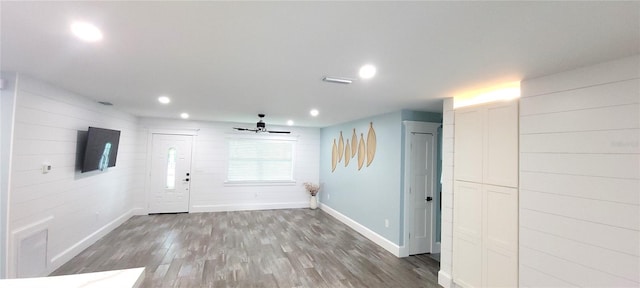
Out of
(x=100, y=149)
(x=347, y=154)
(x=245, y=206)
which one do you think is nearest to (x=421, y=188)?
(x=347, y=154)

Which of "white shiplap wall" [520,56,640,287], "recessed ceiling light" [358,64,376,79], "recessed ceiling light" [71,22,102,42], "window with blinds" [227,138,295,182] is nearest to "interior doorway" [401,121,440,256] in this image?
"white shiplap wall" [520,56,640,287]

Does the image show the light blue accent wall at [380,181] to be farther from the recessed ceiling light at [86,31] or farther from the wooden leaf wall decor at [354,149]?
the recessed ceiling light at [86,31]

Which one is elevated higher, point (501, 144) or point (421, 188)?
point (501, 144)

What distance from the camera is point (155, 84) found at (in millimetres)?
3010

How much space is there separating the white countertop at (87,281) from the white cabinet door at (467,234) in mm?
3170

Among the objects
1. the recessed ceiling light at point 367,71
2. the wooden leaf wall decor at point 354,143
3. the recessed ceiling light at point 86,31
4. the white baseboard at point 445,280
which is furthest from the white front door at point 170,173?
the white baseboard at point 445,280

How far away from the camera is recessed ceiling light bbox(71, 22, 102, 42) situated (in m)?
1.56

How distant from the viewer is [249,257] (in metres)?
4.01

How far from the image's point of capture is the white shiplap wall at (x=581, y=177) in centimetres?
182

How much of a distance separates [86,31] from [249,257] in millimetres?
3407

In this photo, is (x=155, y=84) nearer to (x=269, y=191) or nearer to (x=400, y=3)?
(x=400, y=3)

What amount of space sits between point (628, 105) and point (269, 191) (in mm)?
6772

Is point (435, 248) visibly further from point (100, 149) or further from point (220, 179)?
point (100, 149)

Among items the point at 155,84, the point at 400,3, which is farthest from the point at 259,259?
the point at 400,3
